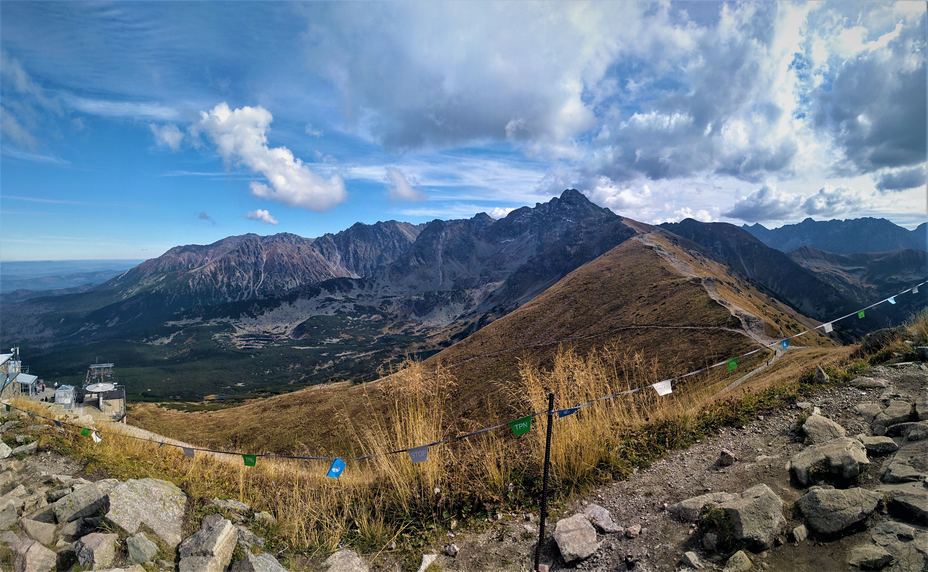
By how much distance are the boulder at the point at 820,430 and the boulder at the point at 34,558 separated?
391 inches

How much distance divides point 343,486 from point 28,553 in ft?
11.9

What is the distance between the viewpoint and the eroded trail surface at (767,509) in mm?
4005

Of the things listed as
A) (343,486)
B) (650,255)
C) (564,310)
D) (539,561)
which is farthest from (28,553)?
(650,255)

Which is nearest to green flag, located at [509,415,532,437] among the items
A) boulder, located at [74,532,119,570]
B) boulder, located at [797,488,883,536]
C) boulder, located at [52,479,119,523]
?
boulder, located at [797,488,883,536]

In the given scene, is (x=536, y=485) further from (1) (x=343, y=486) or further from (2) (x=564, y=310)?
(2) (x=564, y=310)

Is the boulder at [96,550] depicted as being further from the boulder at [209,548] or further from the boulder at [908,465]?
the boulder at [908,465]

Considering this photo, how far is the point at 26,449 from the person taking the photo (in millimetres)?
8008

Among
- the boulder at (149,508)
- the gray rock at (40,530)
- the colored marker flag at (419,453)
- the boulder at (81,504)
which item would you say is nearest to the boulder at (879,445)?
the colored marker flag at (419,453)

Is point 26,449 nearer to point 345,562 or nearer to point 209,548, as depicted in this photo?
point 209,548

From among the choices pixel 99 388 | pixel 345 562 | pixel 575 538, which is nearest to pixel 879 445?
pixel 575 538

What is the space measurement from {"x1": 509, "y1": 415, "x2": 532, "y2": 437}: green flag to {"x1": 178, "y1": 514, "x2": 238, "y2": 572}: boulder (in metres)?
3.83

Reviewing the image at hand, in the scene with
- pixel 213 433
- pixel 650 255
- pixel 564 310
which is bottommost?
pixel 213 433

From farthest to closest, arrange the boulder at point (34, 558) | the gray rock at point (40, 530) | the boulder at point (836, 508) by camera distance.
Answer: the gray rock at point (40, 530)
the boulder at point (34, 558)
the boulder at point (836, 508)

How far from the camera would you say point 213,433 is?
58031 mm
